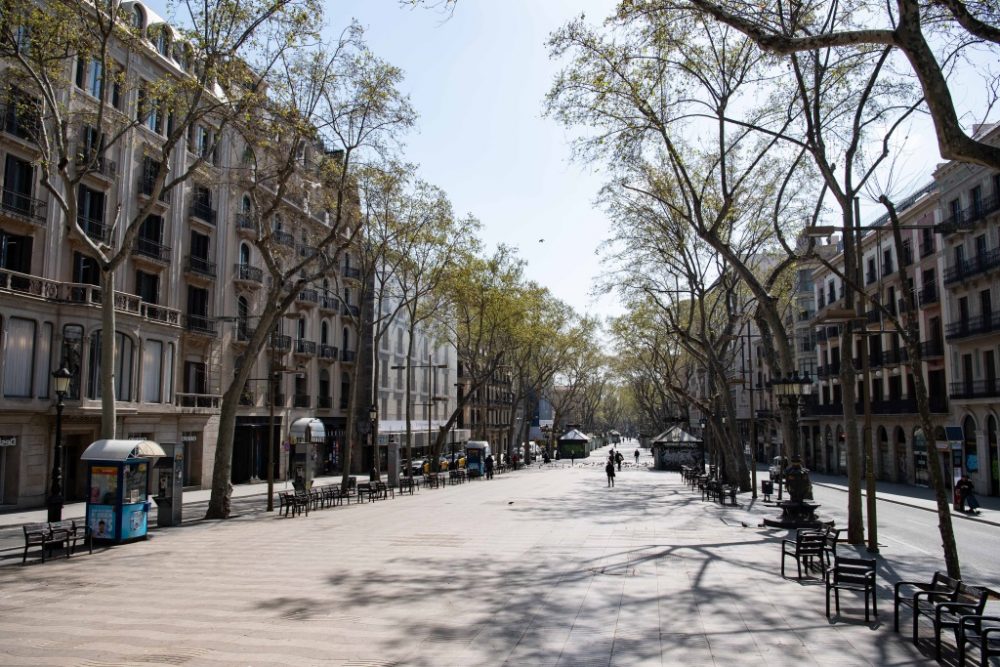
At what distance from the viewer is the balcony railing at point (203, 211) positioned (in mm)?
33438

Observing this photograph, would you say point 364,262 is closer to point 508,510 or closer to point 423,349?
point 508,510

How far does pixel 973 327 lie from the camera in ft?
107

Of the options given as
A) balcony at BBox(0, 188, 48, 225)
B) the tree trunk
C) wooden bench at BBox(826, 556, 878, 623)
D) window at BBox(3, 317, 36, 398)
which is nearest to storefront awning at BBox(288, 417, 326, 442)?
window at BBox(3, 317, 36, 398)

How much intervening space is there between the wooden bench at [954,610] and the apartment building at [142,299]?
17801 mm

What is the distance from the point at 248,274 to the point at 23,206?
43.5ft

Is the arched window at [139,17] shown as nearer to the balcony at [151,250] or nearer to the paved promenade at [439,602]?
the balcony at [151,250]

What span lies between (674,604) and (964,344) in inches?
1231

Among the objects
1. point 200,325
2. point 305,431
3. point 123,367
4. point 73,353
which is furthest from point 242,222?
point 73,353

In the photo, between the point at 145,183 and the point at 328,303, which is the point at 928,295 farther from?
the point at 145,183

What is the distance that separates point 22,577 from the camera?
12078mm

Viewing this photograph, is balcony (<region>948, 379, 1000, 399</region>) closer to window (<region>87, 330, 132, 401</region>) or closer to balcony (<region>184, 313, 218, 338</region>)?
balcony (<region>184, 313, 218, 338</region>)

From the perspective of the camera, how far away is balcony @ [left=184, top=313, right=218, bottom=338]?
1289 inches

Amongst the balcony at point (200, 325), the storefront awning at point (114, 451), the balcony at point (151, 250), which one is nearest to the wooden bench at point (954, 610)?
the storefront awning at point (114, 451)

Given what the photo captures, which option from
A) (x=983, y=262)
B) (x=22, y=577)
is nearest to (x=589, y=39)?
(x=22, y=577)
